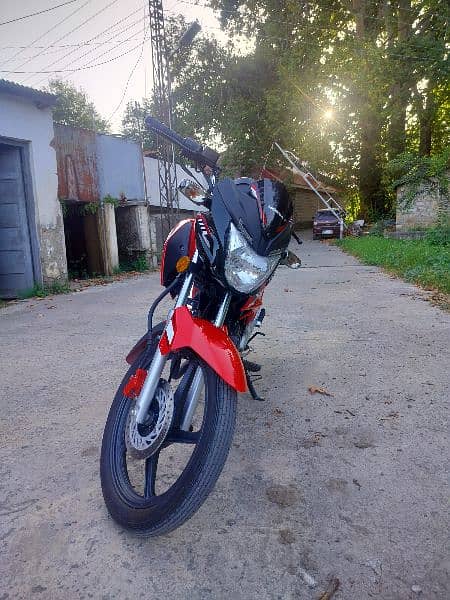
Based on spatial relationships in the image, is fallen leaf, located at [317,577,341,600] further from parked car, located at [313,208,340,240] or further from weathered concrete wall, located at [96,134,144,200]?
parked car, located at [313,208,340,240]

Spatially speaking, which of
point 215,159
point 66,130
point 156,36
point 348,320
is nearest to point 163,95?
point 156,36

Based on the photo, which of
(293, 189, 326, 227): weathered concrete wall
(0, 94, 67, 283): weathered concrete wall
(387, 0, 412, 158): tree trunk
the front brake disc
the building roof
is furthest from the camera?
(293, 189, 326, 227): weathered concrete wall

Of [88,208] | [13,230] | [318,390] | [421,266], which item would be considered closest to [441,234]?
[421,266]

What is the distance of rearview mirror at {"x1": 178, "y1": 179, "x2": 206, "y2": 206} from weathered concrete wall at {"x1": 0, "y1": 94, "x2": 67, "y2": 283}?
7037 millimetres

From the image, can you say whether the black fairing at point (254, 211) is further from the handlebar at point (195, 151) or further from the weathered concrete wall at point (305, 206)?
the weathered concrete wall at point (305, 206)

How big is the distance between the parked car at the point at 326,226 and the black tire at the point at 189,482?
22780mm

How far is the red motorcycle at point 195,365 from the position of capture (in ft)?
4.54

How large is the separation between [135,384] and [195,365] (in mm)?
273

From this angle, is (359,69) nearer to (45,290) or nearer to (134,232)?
(134,232)

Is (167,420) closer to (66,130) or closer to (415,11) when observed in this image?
(66,130)

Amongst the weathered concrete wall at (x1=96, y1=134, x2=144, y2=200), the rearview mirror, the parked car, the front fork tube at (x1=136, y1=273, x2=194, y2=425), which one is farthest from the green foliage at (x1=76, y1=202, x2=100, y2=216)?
the parked car

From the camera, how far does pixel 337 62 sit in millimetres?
18516

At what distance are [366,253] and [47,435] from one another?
1101cm

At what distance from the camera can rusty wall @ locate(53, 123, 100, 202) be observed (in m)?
9.55
